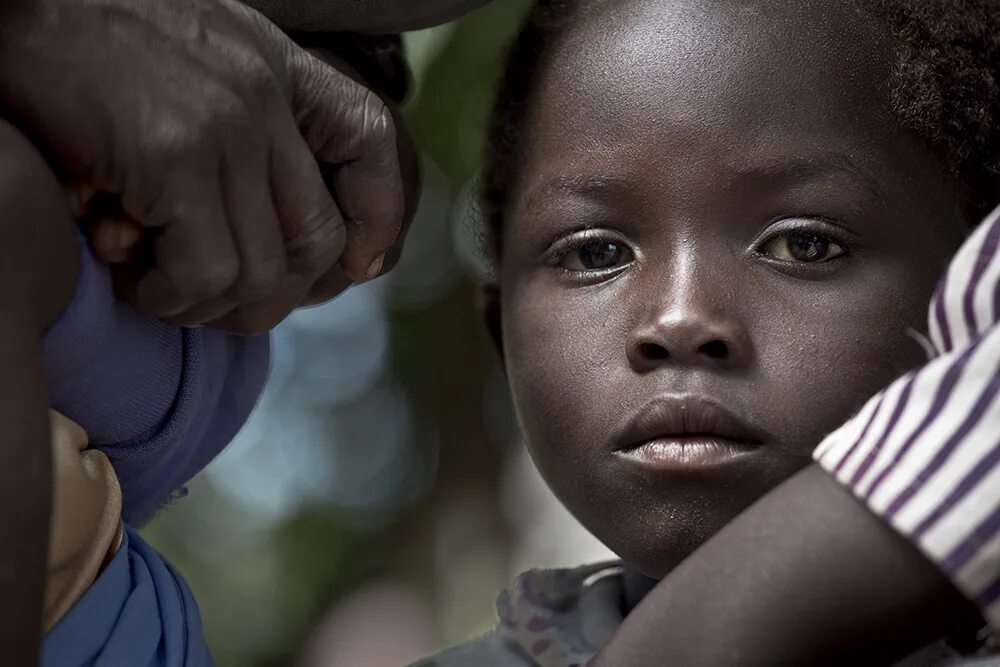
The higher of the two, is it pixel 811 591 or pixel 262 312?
pixel 811 591

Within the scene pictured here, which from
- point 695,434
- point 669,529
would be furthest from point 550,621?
point 695,434

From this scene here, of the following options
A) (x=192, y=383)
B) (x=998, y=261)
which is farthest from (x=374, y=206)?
(x=998, y=261)

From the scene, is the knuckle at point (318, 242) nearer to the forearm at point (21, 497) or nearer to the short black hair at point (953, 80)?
the forearm at point (21, 497)

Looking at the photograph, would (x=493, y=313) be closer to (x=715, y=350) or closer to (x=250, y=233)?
(x=715, y=350)

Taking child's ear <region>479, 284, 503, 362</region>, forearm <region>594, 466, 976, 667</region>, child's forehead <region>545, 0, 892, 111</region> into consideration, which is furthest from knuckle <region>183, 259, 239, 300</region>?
child's ear <region>479, 284, 503, 362</region>

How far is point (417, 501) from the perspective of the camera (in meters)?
5.54

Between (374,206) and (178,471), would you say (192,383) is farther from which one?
(374,206)

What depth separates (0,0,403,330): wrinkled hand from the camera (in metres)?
1.05

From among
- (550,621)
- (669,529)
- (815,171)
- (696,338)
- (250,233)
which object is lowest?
(550,621)

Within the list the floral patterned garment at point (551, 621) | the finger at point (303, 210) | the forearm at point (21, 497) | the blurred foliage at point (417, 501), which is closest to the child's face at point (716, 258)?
the floral patterned garment at point (551, 621)

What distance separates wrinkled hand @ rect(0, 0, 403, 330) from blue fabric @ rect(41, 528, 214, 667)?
0.25 m

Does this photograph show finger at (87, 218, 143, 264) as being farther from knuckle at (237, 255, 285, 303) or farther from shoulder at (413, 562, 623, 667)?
shoulder at (413, 562, 623, 667)

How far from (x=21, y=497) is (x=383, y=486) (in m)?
4.76

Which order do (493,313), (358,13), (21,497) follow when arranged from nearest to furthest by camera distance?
1. (21,497)
2. (358,13)
3. (493,313)
